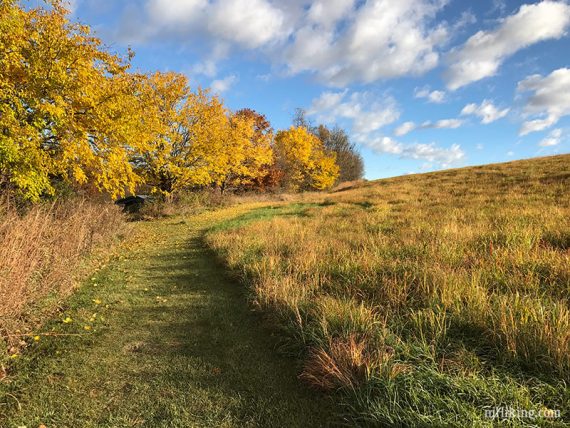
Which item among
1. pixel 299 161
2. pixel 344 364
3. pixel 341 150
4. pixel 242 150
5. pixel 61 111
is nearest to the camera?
pixel 344 364

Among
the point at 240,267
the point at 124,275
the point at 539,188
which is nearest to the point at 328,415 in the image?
the point at 240,267

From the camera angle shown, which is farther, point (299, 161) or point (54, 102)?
point (299, 161)

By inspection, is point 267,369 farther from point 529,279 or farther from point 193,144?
point 193,144

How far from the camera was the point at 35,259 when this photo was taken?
17.3ft

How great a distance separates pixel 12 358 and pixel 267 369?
3206 mm

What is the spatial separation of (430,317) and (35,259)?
6.10 m

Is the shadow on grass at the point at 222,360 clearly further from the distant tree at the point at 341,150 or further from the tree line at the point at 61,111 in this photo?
the distant tree at the point at 341,150

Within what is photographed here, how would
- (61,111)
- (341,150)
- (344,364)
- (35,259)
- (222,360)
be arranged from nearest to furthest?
1. (344,364)
2. (222,360)
3. (35,259)
4. (61,111)
5. (341,150)

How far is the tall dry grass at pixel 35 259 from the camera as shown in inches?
172

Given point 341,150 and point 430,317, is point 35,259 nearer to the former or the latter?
point 430,317

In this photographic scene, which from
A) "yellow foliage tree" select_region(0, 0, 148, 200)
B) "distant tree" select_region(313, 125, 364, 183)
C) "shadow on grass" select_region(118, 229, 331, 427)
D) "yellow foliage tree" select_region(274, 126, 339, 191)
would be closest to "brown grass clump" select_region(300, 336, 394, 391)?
"shadow on grass" select_region(118, 229, 331, 427)

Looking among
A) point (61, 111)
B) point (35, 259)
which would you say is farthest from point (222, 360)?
point (61, 111)

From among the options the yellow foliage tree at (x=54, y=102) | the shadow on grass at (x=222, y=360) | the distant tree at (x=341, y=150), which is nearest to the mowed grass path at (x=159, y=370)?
the shadow on grass at (x=222, y=360)

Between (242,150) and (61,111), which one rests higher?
(242,150)
